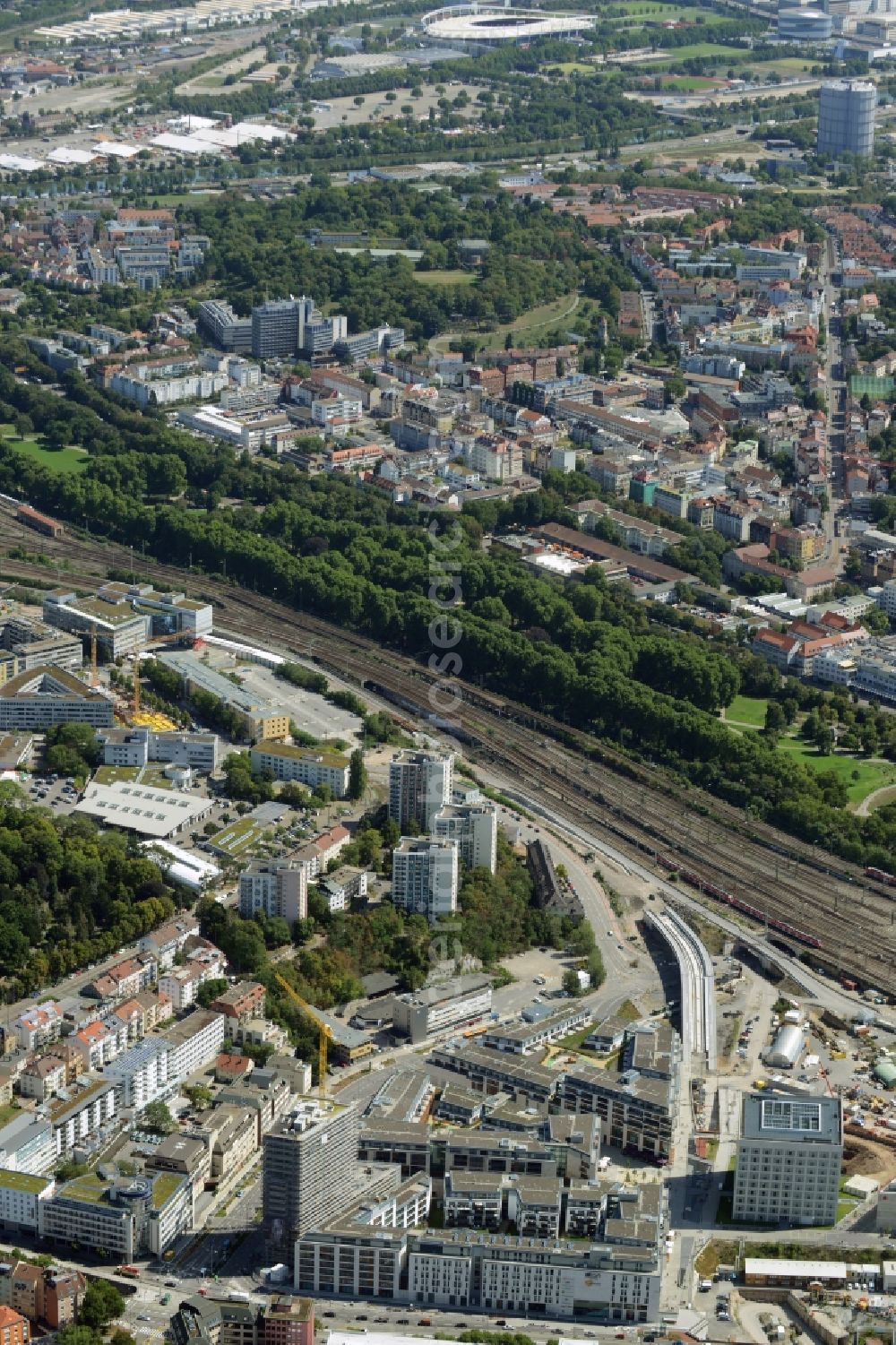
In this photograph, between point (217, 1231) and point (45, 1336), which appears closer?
point (45, 1336)

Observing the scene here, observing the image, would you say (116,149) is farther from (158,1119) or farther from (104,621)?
(158,1119)

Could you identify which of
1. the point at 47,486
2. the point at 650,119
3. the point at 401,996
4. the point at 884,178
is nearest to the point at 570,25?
the point at 650,119

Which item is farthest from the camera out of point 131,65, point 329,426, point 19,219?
point 131,65

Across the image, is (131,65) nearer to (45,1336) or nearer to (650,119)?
(650,119)

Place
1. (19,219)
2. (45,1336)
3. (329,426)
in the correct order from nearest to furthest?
(45,1336), (329,426), (19,219)

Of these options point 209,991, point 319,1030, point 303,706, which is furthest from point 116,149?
point 319,1030

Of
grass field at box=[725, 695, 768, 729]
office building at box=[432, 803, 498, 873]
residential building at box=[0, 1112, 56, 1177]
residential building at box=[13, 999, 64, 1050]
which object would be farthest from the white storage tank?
grass field at box=[725, 695, 768, 729]
